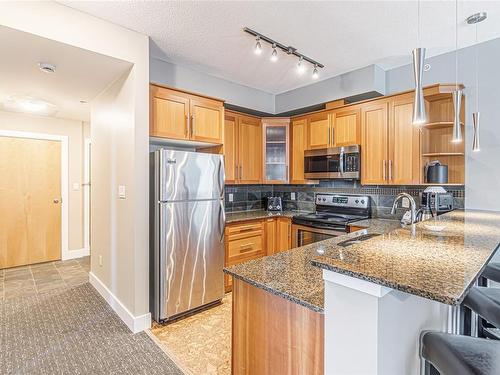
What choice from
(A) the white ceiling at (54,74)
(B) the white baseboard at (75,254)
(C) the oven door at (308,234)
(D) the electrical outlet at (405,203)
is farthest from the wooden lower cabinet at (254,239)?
(B) the white baseboard at (75,254)

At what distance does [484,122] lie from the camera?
8.76 ft

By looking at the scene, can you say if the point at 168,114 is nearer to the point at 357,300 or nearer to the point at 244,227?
the point at 244,227

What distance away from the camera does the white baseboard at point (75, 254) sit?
4.74m

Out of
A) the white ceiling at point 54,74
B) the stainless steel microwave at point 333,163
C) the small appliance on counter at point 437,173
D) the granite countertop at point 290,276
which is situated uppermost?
the white ceiling at point 54,74

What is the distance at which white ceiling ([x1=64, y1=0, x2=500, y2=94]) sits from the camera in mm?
2096

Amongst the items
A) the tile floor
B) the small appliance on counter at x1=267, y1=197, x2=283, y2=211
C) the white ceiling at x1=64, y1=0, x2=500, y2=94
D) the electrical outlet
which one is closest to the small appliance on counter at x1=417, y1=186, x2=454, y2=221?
the electrical outlet

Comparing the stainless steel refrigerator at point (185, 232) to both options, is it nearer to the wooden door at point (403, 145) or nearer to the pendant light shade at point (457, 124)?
the wooden door at point (403, 145)

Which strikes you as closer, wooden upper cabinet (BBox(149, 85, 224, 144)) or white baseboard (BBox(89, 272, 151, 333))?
white baseboard (BBox(89, 272, 151, 333))

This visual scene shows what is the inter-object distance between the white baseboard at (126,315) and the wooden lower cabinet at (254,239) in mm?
1023

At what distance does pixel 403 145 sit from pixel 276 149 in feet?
5.56

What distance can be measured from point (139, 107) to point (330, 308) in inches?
89.0

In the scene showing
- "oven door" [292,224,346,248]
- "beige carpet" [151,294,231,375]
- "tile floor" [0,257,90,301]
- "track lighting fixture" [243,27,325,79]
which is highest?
"track lighting fixture" [243,27,325,79]

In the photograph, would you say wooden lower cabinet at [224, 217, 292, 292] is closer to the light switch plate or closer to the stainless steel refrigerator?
the stainless steel refrigerator

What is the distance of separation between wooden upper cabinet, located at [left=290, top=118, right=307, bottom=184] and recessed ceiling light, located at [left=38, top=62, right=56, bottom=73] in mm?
2847
